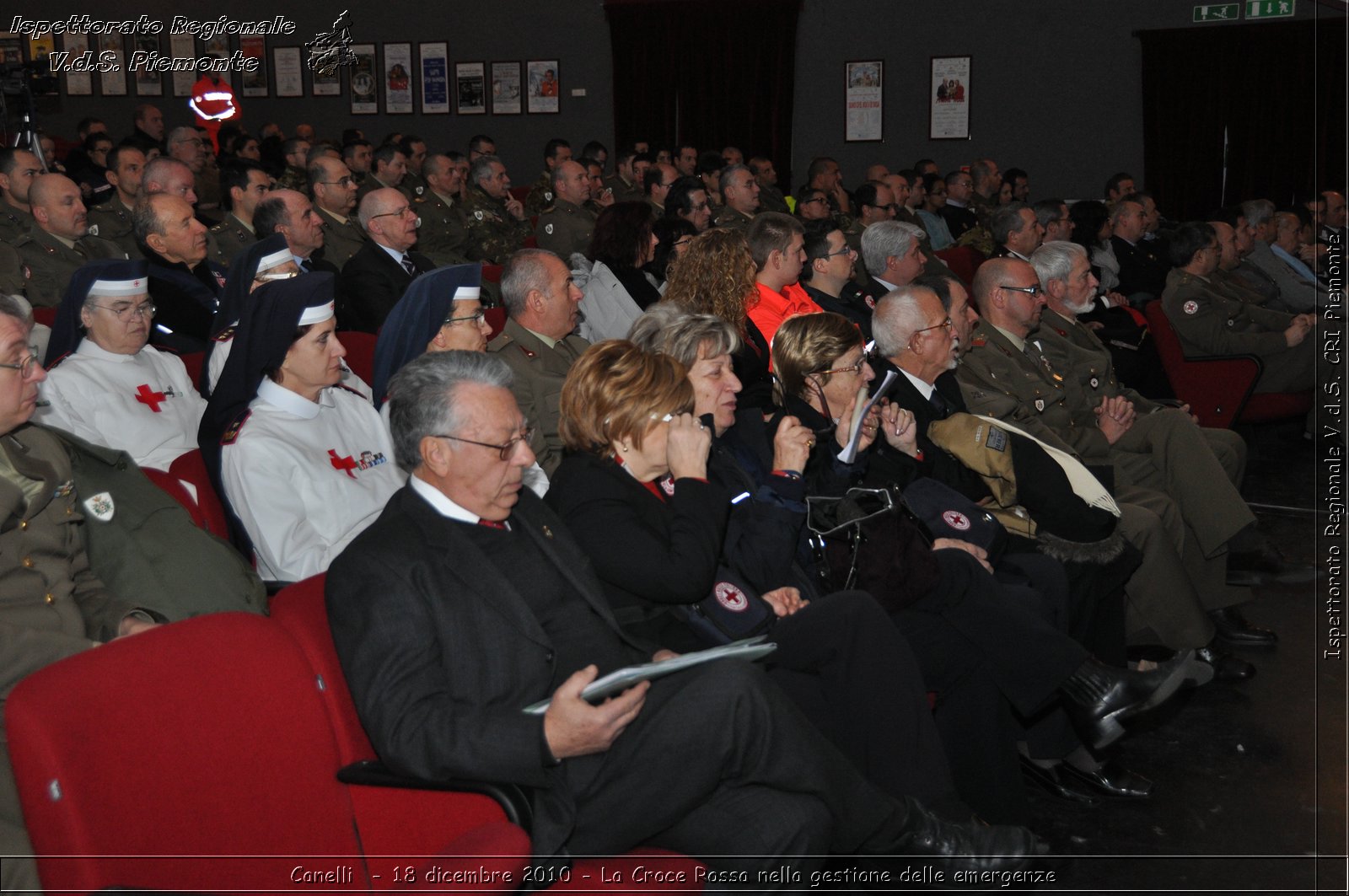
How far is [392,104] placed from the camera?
14.6 m

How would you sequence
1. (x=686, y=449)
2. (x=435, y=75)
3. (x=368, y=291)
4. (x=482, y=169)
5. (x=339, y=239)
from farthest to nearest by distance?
(x=435, y=75) < (x=482, y=169) < (x=339, y=239) < (x=368, y=291) < (x=686, y=449)

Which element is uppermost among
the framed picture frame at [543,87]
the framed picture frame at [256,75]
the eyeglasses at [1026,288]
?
the framed picture frame at [256,75]

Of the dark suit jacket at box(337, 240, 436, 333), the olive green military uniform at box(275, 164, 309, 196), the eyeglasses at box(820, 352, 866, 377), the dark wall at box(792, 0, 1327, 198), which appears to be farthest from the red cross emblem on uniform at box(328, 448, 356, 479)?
the dark wall at box(792, 0, 1327, 198)

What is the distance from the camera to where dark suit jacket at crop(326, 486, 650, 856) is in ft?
5.96

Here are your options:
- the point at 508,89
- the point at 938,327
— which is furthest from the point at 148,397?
the point at 508,89

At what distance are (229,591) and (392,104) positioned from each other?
13.2 meters

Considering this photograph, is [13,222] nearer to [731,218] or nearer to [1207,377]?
[731,218]

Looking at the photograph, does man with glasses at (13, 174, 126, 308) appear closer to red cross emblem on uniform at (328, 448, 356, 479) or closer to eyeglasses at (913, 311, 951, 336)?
red cross emblem on uniform at (328, 448, 356, 479)

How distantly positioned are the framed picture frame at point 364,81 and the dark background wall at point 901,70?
0.12m

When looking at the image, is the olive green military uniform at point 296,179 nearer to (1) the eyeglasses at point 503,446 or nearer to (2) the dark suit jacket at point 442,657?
(1) the eyeglasses at point 503,446

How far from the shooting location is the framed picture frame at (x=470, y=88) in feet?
46.4

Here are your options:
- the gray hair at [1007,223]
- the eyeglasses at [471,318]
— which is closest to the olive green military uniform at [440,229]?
the gray hair at [1007,223]

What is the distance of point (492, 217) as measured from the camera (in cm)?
889

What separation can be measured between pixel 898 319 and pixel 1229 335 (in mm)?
2894
